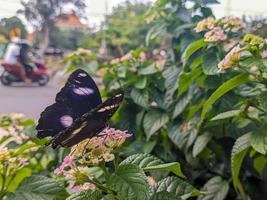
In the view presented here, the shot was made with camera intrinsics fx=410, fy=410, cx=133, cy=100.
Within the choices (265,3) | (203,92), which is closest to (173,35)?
(203,92)

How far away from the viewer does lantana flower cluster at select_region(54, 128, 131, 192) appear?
44 centimetres

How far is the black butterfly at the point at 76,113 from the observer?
0.41 meters

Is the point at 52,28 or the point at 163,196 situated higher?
the point at 52,28

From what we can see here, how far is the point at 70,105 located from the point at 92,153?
57mm

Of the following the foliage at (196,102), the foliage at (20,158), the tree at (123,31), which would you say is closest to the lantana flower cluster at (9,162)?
the foliage at (20,158)

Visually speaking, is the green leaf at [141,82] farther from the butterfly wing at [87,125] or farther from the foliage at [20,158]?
the butterfly wing at [87,125]

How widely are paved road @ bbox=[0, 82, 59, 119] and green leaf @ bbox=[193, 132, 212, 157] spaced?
0.34 meters

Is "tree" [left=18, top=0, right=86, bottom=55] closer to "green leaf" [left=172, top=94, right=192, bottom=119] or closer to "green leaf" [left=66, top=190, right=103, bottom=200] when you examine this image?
"green leaf" [left=172, top=94, right=192, bottom=119]

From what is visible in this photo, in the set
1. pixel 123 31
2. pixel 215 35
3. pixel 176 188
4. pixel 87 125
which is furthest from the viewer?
pixel 123 31

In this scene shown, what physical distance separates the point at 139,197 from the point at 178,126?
58 cm

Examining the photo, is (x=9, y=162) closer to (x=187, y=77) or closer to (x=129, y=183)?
(x=129, y=183)

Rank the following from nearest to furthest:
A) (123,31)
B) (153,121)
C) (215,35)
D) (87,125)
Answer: (87,125), (215,35), (153,121), (123,31)

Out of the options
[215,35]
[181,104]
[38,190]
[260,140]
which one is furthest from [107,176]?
[181,104]

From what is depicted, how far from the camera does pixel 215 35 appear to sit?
761mm
